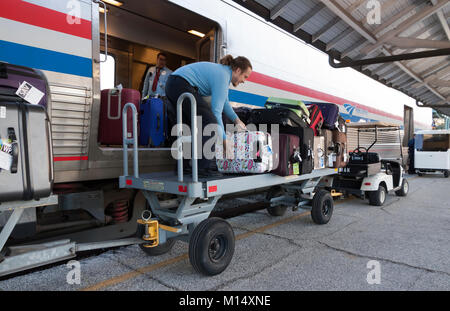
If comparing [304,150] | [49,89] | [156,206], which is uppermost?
[49,89]

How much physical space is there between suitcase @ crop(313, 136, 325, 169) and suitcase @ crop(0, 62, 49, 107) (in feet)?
10.1

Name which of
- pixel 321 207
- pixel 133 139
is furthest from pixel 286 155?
pixel 133 139

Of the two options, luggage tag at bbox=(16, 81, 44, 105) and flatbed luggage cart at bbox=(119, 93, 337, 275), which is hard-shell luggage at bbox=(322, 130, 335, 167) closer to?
flatbed luggage cart at bbox=(119, 93, 337, 275)

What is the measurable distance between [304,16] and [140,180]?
5.03 metres

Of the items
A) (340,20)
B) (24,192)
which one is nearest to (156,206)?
(24,192)

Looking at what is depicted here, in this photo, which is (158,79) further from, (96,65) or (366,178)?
(366,178)

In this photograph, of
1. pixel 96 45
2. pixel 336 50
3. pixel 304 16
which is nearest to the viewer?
pixel 96 45

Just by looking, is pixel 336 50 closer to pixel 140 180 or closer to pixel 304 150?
pixel 304 150

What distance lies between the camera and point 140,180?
289 cm

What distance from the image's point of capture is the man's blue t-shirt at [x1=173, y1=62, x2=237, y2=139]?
9.65ft

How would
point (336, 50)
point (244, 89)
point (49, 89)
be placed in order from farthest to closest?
point (336, 50) → point (244, 89) → point (49, 89)

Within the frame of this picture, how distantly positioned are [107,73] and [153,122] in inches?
87.2

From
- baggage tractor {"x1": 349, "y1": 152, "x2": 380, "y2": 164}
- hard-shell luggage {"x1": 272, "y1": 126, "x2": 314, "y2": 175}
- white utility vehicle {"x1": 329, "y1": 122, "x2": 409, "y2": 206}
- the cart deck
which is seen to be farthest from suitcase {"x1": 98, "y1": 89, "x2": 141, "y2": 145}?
baggage tractor {"x1": 349, "y1": 152, "x2": 380, "y2": 164}

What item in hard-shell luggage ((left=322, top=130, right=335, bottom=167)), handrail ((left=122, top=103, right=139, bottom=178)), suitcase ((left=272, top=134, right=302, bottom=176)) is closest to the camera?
handrail ((left=122, top=103, right=139, bottom=178))
